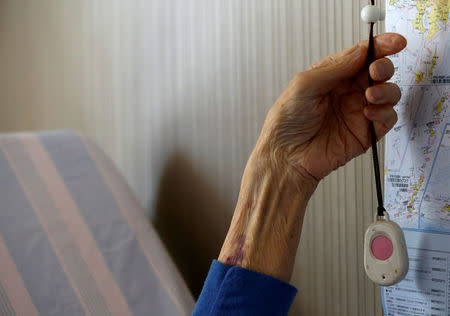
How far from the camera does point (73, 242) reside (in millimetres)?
979

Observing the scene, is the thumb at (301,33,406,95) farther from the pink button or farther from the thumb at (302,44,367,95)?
the pink button

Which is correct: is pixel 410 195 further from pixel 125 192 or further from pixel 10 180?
pixel 10 180

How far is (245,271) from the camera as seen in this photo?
647 millimetres

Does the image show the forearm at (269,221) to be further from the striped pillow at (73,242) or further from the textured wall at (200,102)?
the striped pillow at (73,242)

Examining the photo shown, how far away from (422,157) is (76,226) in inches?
29.0

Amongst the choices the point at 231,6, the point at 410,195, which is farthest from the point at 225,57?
the point at 410,195

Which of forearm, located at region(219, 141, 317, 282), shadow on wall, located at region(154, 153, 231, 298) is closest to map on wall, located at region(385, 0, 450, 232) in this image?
forearm, located at region(219, 141, 317, 282)

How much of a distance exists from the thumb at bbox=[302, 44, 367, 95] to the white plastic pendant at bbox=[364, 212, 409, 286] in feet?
0.68

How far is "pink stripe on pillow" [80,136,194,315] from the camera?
961mm

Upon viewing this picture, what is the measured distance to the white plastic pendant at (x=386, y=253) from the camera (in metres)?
0.58

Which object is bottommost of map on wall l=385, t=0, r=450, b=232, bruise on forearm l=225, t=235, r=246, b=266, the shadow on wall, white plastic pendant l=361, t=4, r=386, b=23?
the shadow on wall

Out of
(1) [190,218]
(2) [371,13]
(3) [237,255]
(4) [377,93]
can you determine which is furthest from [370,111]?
(1) [190,218]

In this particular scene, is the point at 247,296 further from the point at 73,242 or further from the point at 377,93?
the point at 73,242

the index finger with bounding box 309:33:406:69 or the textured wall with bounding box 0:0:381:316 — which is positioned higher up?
the index finger with bounding box 309:33:406:69
